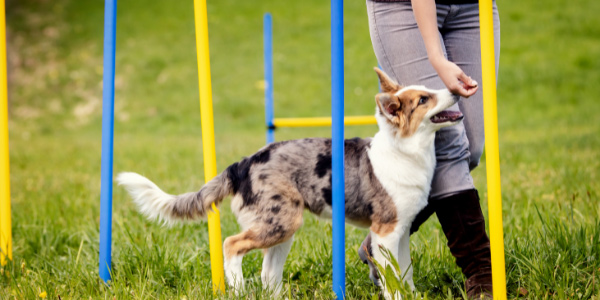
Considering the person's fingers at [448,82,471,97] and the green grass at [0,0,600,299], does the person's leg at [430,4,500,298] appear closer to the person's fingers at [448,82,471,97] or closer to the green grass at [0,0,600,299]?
the green grass at [0,0,600,299]

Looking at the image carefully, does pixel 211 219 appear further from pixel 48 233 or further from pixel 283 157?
pixel 48 233

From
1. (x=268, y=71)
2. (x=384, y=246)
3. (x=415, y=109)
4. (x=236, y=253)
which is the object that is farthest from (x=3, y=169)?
(x=268, y=71)

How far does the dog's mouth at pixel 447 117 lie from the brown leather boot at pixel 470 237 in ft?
1.12

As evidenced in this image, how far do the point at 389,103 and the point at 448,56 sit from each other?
446mm

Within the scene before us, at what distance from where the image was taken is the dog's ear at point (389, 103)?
2498 mm

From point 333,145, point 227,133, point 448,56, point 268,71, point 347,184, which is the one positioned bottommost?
point 227,133

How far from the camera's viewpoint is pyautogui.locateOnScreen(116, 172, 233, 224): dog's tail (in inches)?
108

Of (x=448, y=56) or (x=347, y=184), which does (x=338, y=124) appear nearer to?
(x=347, y=184)

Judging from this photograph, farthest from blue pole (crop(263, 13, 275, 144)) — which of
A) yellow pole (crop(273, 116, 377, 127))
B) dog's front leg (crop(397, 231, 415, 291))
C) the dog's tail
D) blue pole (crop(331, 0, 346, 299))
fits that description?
blue pole (crop(331, 0, 346, 299))

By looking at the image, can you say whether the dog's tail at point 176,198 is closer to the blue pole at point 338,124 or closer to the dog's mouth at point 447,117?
the blue pole at point 338,124

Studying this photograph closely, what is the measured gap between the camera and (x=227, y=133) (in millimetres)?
11352

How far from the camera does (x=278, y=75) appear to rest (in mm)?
13945

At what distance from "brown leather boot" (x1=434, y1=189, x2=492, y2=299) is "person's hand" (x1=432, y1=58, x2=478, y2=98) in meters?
0.51

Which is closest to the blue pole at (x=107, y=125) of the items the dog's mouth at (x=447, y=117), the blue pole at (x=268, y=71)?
the dog's mouth at (x=447, y=117)
